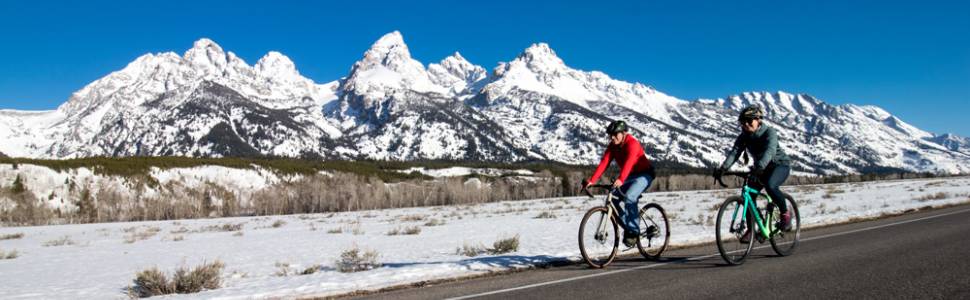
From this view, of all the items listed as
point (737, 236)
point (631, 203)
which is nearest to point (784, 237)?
point (737, 236)

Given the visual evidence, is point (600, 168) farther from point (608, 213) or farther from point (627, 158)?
point (608, 213)

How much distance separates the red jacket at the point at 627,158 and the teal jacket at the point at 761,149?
1330 millimetres

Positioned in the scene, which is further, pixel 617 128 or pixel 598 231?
pixel 598 231

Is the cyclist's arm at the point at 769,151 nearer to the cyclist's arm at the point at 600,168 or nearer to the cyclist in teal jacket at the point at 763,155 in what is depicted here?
the cyclist in teal jacket at the point at 763,155

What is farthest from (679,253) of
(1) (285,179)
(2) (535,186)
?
(1) (285,179)

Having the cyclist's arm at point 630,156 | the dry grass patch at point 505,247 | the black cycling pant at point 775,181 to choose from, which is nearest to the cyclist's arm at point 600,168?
the cyclist's arm at point 630,156

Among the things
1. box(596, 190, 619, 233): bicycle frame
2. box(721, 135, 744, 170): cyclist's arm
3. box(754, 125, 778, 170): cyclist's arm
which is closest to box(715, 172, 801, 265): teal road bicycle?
box(721, 135, 744, 170): cyclist's arm

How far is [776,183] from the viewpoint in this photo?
9.69m

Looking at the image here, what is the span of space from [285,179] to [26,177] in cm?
5047

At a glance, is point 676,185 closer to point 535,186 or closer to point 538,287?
point 535,186

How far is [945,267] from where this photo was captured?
774 cm

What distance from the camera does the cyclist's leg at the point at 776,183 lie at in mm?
9648

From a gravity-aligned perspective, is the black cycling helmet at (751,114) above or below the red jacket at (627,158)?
above

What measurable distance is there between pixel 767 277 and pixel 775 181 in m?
2.55
